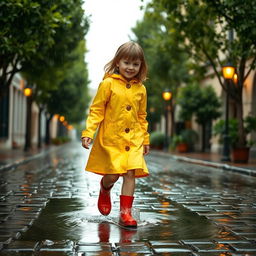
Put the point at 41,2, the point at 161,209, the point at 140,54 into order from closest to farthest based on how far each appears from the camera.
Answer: the point at 140,54 < the point at 161,209 < the point at 41,2

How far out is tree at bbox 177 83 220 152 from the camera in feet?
92.7

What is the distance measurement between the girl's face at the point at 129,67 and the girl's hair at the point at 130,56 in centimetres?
3

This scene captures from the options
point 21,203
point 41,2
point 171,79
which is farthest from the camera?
point 171,79

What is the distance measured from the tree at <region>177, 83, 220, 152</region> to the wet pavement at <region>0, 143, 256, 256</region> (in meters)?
19.5

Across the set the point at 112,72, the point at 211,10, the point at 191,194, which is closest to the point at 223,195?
the point at 191,194

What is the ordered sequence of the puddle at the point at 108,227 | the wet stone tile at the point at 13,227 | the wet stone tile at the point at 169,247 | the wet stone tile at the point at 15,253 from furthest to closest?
the wet stone tile at the point at 13,227 < the puddle at the point at 108,227 < the wet stone tile at the point at 169,247 < the wet stone tile at the point at 15,253

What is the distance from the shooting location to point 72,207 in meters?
6.45

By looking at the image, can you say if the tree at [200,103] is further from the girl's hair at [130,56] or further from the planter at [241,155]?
the girl's hair at [130,56]

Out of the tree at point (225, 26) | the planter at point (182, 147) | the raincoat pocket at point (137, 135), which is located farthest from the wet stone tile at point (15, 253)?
the planter at point (182, 147)

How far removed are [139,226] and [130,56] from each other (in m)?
1.69

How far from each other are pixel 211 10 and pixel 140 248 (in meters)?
12.6

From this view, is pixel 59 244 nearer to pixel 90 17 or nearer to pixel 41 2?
pixel 41 2

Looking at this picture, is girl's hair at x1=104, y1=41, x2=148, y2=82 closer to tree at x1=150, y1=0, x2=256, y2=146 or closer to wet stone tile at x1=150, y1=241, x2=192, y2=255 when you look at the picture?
wet stone tile at x1=150, y1=241, x2=192, y2=255

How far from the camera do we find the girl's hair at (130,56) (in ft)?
16.5
